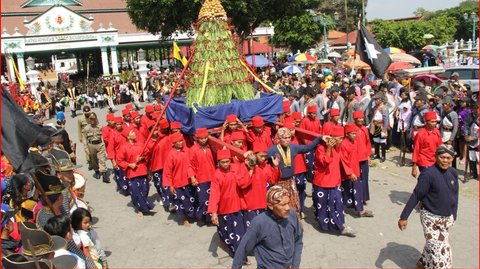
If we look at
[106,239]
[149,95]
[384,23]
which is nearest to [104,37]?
[149,95]

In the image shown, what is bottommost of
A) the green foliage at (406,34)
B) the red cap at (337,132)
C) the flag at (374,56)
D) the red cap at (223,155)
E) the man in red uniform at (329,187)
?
the man in red uniform at (329,187)

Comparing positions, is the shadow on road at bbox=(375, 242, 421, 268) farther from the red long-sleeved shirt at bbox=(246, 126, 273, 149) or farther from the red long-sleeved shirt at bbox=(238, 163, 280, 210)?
the red long-sleeved shirt at bbox=(246, 126, 273, 149)

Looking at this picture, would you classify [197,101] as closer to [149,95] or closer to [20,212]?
[20,212]

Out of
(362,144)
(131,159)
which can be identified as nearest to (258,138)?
(362,144)

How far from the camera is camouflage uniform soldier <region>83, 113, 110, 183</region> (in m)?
9.91

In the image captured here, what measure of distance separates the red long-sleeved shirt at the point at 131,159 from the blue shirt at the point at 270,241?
4.37m

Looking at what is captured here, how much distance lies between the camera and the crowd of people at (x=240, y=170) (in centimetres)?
441

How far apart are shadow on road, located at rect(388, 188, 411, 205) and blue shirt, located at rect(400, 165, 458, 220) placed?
3.03 metres

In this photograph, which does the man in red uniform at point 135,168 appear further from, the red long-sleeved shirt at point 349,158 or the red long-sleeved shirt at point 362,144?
the red long-sleeved shirt at point 362,144

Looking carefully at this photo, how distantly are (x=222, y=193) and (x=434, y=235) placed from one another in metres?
2.51

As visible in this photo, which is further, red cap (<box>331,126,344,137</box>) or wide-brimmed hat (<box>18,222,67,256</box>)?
red cap (<box>331,126,344,137</box>)

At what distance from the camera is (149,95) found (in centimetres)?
2362

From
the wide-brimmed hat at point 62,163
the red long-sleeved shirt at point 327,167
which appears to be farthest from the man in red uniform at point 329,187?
the wide-brimmed hat at point 62,163

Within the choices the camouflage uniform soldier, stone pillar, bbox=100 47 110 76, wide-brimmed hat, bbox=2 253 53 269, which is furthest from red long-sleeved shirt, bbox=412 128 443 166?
stone pillar, bbox=100 47 110 76
